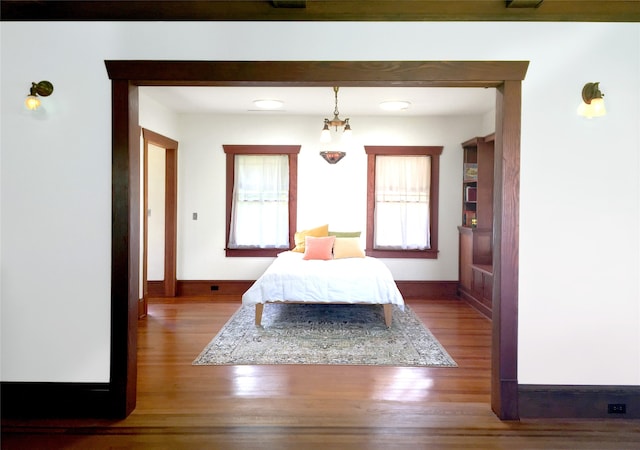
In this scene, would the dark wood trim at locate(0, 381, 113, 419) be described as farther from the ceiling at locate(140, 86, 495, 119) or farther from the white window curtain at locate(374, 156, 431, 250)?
the white window curtain at locate(374, 156, 431, 250)

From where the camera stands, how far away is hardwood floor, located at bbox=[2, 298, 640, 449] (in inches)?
92.5

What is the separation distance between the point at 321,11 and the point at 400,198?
391 centimetres

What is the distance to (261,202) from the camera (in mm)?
6137

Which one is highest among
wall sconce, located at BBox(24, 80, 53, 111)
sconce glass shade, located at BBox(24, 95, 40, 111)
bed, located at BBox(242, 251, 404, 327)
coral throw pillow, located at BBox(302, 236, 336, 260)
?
wall sconce, located at BBox(24, 80, 53, 111)

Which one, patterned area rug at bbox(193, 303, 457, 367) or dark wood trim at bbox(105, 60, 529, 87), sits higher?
dark wood trim at bbox(105, 60, 529, 87)

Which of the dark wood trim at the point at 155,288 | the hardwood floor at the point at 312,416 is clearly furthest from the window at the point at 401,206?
the dark wood trim at the point at 155,288

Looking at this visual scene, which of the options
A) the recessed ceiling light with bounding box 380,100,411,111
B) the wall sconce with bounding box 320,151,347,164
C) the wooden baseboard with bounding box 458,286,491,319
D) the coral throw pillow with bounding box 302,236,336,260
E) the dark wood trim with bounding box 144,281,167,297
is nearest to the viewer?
the wooden baseboard with bounding box 458,286,491,319

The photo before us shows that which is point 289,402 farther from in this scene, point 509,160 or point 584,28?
point 584,28

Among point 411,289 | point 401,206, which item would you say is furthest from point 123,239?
point 411,289

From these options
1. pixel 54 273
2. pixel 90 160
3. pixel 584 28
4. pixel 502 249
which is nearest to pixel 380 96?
pixel 584 28

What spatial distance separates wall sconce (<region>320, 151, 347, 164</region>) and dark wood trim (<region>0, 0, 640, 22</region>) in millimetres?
3058

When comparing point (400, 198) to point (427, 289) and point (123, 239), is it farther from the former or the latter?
point (123, 239)

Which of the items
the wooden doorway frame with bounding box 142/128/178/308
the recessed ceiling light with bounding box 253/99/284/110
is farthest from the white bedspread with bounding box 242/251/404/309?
the recessed ceiling light with bounding box 253/99/284/110

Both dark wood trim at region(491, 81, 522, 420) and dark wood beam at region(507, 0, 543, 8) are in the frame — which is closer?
dark wood beam at region(507, 0, 543, 8)
